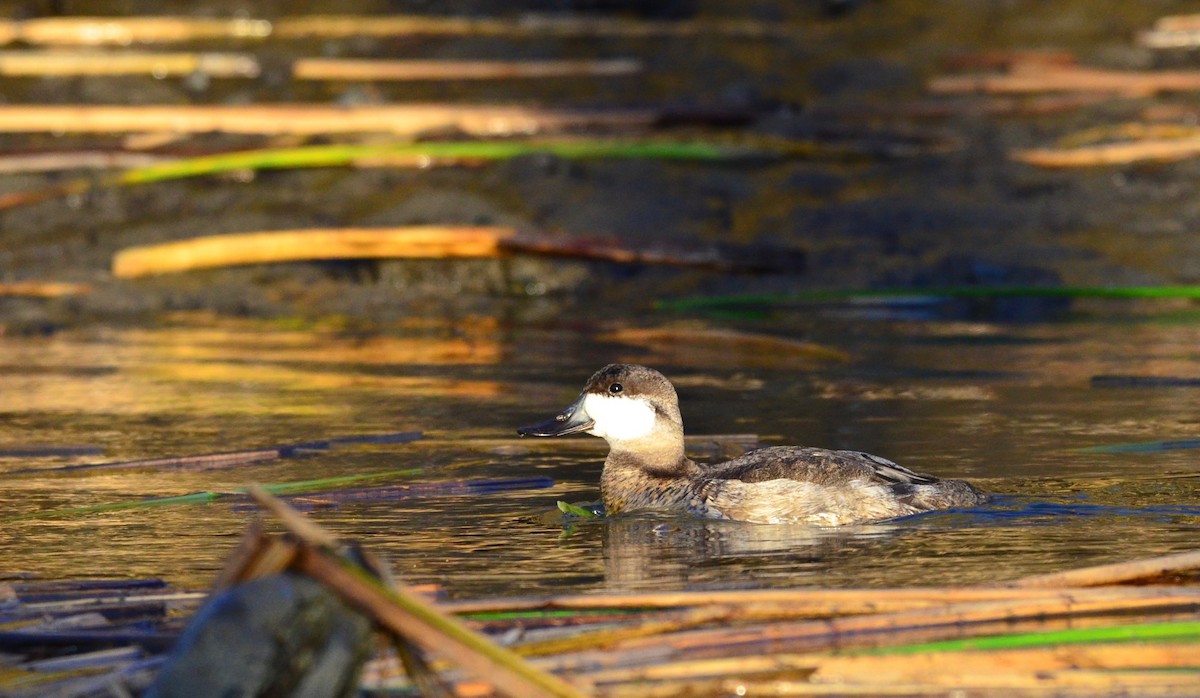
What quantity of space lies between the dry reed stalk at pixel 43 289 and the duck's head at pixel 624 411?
619 cm

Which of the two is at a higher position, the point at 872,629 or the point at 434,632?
the point at 872,629

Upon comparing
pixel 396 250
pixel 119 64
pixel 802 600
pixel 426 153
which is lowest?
pixel 802 600

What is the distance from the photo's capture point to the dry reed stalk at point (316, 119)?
1478cm

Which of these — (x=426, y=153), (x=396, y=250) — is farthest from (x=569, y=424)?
(x=426, y=153)

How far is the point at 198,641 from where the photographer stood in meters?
3.88

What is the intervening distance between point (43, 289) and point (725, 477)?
724 centimetres

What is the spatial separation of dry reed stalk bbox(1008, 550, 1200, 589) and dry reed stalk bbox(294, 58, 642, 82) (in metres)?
11.8

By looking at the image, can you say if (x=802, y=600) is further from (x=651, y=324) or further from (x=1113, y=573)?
(x=651, y=324)

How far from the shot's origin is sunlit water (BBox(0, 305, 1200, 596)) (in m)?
6.18

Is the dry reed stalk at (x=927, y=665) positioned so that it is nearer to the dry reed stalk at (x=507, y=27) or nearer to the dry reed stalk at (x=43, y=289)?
the dry reed stalk at (x=43, y=289)

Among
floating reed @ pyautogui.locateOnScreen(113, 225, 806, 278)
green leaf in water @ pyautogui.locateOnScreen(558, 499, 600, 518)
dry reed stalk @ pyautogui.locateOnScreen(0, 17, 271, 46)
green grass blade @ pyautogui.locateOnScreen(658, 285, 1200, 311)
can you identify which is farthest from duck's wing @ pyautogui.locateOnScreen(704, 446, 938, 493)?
dry reed stalk @ pyautogui.locateOnScreen(0, 17, 271, 46)

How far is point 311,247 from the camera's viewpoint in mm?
12805

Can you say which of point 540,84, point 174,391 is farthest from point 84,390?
point 540,84

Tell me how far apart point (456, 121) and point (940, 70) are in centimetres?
486
